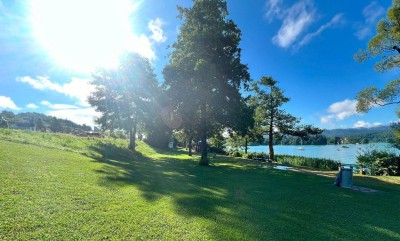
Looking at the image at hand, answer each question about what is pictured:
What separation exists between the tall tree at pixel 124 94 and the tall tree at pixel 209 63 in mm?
8319

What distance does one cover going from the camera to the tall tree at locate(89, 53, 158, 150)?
95.6 ft

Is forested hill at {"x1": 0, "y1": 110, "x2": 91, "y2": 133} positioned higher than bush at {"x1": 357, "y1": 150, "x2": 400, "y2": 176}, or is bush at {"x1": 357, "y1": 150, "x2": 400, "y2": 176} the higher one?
forested hill at {"x1": 0, "y1": 110, "x2": 91, "y2": 133}

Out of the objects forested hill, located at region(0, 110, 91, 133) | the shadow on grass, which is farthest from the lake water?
forested hill, located at region(0, 110, 91, 133)

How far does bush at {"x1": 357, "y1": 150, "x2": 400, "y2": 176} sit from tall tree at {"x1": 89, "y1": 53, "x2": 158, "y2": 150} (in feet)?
82.5

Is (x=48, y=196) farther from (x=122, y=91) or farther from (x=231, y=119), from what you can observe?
(x=122, y=91)

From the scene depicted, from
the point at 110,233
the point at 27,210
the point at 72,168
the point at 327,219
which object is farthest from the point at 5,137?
the point at 327,219

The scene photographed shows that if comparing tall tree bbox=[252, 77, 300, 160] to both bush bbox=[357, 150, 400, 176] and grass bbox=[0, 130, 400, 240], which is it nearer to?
bush bbox=[357, 150, 400, 176]

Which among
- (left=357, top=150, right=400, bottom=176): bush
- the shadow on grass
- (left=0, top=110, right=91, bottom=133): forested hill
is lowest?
the shadow on grass

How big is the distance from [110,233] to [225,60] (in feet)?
61.5

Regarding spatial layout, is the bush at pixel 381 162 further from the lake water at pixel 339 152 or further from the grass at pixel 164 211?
the grass at pixel 164 211

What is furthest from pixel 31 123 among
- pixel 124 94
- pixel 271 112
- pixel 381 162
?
pixel 381 162

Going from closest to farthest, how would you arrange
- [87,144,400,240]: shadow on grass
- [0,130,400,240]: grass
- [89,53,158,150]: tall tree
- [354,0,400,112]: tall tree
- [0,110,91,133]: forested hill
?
[0,130,400,240]: grass, [87,144,400,240]: shadow on grass, [354,0,400,112]: tall tree, [89,53,158,150]: tall tree, [0,110,91,133]: forested hill

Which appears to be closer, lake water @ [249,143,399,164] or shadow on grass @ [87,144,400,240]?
shadow on grass @ [87,144,400,240]

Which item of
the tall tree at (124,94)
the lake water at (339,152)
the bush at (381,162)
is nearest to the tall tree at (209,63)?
the tall tree at (124,94)
